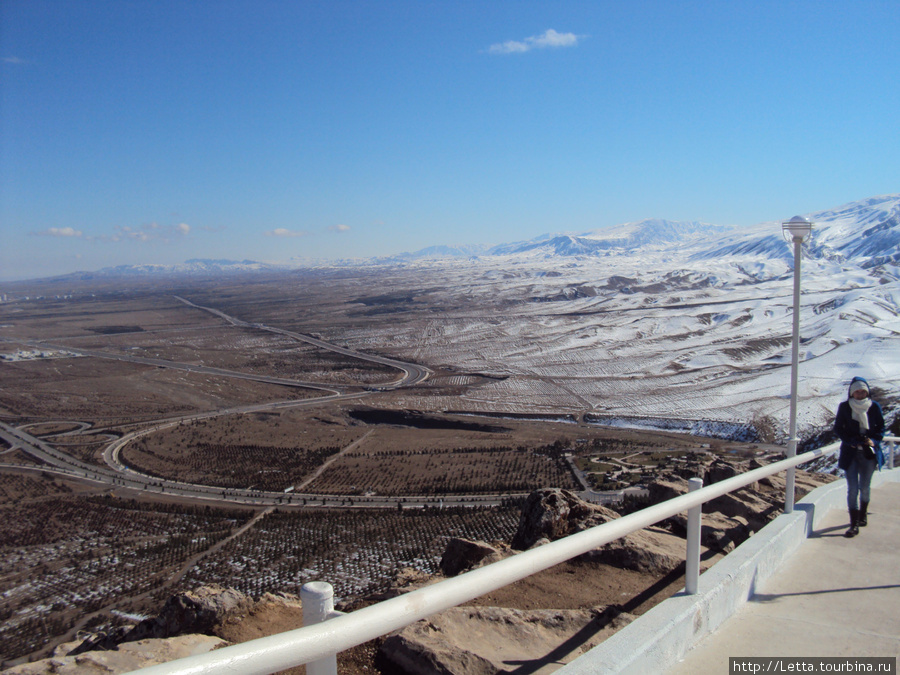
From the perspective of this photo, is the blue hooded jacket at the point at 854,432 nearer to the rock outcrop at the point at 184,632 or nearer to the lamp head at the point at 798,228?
the lamp head at the point at 798,228

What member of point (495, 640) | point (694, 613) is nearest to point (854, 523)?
point (694, 613)

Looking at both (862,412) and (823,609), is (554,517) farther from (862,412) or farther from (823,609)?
(823,609)

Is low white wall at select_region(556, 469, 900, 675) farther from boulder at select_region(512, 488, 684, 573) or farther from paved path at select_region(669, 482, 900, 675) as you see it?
boulder at select_region(512, 488, 684, 573)

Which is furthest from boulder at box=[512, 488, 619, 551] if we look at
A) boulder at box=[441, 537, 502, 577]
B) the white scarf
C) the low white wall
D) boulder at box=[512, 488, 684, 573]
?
the white scarf

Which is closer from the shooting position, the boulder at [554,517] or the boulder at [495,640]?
the boulder at [495,640]

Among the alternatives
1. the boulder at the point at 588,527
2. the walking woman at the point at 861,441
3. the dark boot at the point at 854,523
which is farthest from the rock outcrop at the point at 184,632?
the walking woman at the point at 861,441
